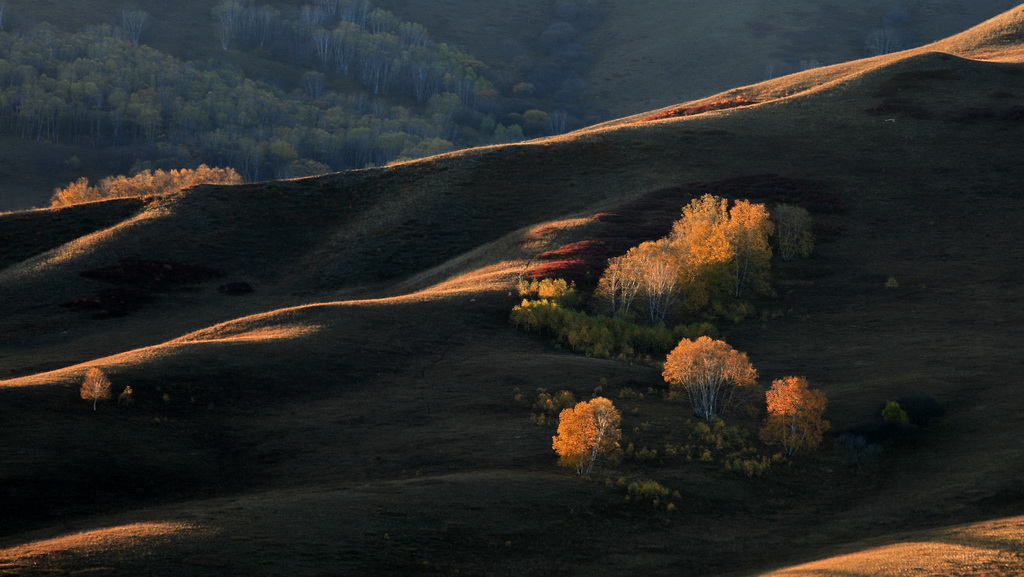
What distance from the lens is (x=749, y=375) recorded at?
4375cm

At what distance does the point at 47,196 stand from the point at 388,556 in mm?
164691

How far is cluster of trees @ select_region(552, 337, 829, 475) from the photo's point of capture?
35188mm

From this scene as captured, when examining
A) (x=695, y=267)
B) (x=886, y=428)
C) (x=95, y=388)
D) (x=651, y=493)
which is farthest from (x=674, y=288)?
(x=95, y=388)

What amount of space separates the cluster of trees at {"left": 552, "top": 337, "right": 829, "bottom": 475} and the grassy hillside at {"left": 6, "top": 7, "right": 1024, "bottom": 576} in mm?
1434

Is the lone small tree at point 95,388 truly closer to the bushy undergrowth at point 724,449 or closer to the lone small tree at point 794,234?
the bushy undergrowth at point 724,449

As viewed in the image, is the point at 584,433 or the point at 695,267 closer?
the point at 584,433

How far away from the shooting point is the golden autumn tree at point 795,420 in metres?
39.8

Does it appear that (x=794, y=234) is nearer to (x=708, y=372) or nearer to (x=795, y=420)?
(x=708, y=372)

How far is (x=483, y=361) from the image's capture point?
49438 mm

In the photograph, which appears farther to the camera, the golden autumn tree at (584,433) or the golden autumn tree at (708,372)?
the golden autumn tree at (708,372)

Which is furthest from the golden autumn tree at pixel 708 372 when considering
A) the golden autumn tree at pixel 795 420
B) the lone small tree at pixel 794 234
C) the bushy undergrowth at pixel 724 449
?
the lone small tree at pixel 794 234

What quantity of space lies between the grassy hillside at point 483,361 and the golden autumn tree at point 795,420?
111 cm

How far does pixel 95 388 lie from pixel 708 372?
98.0ft

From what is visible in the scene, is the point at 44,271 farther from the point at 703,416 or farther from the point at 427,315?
the point at 703,416
